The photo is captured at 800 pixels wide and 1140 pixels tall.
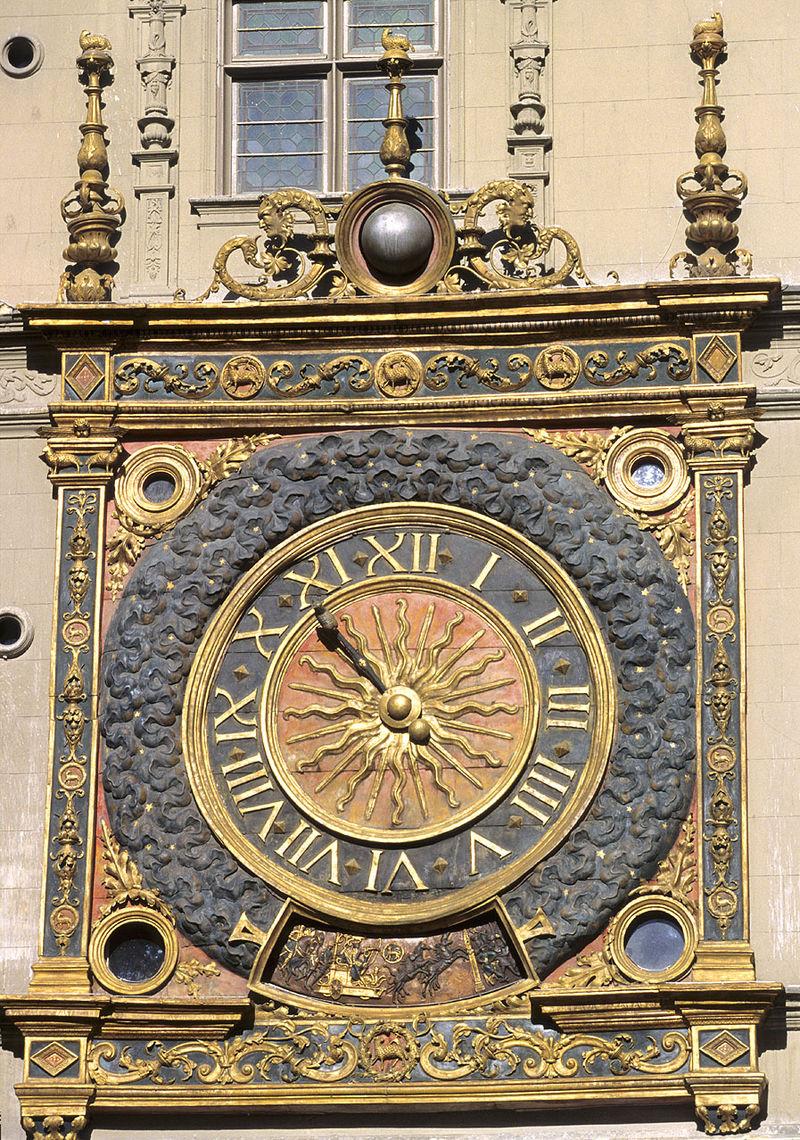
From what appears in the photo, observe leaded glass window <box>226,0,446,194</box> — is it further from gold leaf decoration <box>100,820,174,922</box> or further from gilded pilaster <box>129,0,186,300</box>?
gold leaf decoration <box>100,820,174,922</box>

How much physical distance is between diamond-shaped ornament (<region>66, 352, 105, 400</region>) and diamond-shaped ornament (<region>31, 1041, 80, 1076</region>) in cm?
242

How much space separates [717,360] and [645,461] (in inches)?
17.8

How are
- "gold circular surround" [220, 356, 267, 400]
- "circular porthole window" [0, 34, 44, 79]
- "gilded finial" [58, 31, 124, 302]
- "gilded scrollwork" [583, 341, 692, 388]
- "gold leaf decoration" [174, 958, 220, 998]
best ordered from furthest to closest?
"circular porthole window" [0, 34, 44, 79] < "gilded finial" [58, 31, 124, 302] < "gold circular surround" [220, 356, 267, 400] < "gilded scrollwork" [583, 341, 692, 388] < "gold leaf decoration" [174, 958, 220, 998]

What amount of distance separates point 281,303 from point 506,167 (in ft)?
3.35

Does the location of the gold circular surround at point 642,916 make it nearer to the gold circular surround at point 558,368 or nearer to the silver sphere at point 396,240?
the gold circular surround at point 558,368

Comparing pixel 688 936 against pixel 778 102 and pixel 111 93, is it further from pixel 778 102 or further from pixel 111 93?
pixel 111 93

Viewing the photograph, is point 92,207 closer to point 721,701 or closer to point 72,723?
point 72,723

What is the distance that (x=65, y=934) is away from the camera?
1183 cm

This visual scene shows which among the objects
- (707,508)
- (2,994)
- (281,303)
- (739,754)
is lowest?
(2,994)

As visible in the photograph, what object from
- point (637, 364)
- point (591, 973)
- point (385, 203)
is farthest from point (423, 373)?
point (591, 973)

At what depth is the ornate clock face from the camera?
11805mm

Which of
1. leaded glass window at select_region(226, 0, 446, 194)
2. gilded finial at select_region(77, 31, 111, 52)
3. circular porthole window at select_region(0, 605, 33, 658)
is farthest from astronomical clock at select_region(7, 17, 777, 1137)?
gilded finial at select_region(77, 31, 111, 52)

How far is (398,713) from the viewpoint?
39.0 ft

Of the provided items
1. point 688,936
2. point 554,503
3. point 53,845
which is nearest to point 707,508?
point 554,503
